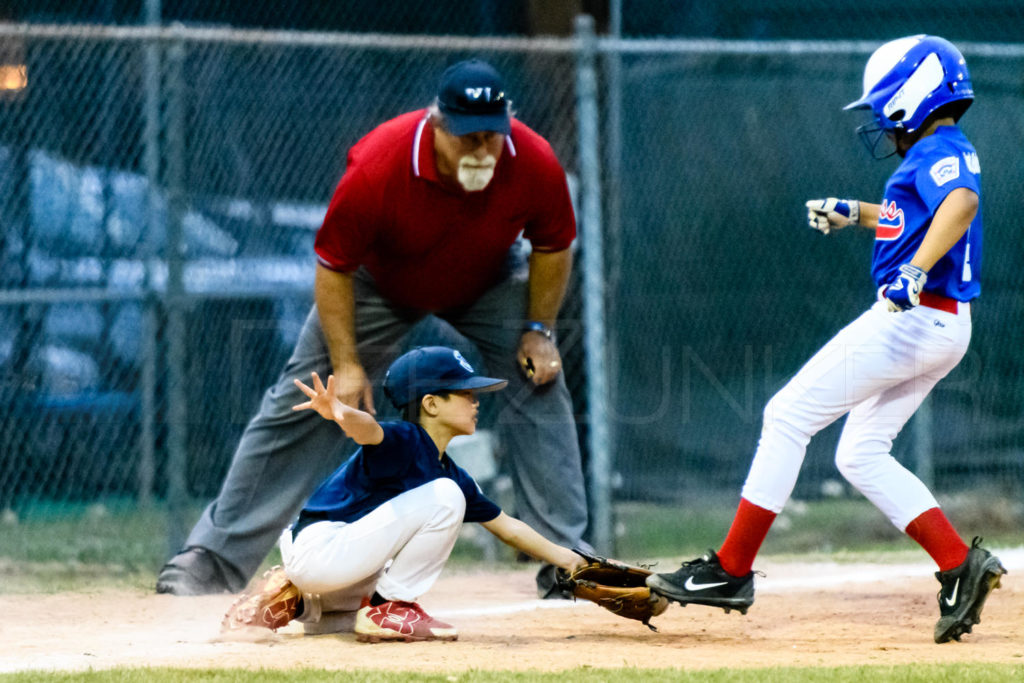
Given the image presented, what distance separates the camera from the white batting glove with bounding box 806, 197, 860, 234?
452 cm

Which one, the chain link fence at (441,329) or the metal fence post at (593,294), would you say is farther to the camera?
the chain link fence at (441,329)

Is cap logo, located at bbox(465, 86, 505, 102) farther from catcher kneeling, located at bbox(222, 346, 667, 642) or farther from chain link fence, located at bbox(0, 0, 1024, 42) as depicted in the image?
chain link fence, located at bbox(0, 0, 1024, 42)

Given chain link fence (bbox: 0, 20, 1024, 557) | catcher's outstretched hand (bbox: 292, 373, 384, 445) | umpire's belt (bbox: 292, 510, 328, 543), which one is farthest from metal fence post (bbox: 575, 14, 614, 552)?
catcher's outstretched hand (bbox: 292, 373, 384, 445)

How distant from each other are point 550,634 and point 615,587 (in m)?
0.31

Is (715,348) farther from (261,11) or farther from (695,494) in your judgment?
(261,11)

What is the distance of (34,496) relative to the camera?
21.6 ft

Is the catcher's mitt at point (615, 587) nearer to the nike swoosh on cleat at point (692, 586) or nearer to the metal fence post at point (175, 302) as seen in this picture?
the nike swoosh on cleat at point (692, 586)

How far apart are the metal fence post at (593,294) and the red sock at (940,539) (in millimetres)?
2221

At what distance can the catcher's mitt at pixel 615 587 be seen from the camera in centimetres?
407

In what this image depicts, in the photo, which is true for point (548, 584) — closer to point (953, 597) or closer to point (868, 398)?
point (868, 398)

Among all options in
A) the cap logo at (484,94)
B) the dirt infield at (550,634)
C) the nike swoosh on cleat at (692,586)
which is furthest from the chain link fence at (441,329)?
the nike swoosh on cleat at (692,586)

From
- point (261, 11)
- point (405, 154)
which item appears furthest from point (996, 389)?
point (261, 11)

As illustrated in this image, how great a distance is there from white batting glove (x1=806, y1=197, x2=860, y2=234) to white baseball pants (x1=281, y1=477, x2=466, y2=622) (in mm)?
1598

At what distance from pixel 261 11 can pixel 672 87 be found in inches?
104
